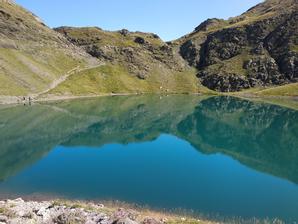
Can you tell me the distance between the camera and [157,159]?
220 ft

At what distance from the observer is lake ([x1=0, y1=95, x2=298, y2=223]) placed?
143ft

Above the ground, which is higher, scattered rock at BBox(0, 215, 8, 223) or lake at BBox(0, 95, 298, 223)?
scattered rock at BBox(0, 215, 8, 223)

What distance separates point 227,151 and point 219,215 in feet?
130

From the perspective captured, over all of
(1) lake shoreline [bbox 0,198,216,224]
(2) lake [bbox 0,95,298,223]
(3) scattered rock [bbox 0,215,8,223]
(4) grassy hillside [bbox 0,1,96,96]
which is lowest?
(2) lake [bbox 0,95,298,223]

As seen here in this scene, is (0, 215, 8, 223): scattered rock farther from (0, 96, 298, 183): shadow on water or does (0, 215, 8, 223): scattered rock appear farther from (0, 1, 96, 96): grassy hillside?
(0, 1, 96, 96): grassy hillside

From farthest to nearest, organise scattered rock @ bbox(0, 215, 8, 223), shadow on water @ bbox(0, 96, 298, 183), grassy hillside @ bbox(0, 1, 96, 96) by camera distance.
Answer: grassy hillside @ bbox(0, 1, 96, 96), shadow on water @ bbox(0, 96, 298, 183), scattered rock @ bbox(0, 215, 8, 223)

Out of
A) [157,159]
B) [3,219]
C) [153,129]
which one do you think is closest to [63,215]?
[3,219]

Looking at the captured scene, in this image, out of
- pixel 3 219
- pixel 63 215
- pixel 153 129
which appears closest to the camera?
pixel 3 219

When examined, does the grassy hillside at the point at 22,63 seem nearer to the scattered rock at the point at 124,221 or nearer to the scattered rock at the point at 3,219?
the scattered rock at the point at 3,219

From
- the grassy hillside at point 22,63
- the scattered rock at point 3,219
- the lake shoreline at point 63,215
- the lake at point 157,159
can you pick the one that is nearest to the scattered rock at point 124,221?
the lake shoreline at point 63,215

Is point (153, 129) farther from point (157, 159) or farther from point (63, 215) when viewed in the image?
point (63, 215)

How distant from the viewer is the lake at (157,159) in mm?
43469

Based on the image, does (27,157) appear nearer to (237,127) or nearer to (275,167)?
(275,167)

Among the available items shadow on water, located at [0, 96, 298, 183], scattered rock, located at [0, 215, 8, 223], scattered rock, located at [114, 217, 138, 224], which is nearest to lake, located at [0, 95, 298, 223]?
shadow on water, located at [0, 96, 298, 183]
